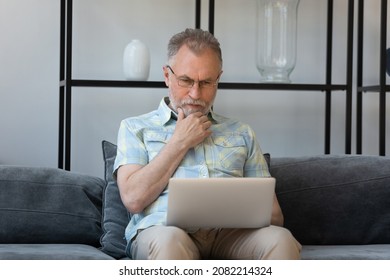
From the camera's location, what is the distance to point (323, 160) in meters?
3.07

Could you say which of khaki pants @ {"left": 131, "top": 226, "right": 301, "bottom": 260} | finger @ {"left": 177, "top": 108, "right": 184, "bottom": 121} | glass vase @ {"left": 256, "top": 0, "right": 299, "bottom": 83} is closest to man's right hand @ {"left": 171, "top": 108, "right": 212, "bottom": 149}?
finger @ {"left": 177, "top": 108, "right": 184, "bottom": 121}

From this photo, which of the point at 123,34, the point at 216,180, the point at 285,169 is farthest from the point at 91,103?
the point at 216,180

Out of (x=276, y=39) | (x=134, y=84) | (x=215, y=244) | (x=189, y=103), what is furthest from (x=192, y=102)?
(x=276, y=39)

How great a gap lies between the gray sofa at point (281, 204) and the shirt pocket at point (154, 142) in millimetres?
245

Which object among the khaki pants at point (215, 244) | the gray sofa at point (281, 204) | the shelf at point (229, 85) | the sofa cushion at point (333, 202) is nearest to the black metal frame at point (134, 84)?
the shelf at point (229, 85)

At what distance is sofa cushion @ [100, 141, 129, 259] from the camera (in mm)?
2667

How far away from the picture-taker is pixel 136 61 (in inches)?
132

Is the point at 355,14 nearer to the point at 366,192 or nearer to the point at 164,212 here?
the point at 366,192

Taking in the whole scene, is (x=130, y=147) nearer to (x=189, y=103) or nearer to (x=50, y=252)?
(x=189, y=103)

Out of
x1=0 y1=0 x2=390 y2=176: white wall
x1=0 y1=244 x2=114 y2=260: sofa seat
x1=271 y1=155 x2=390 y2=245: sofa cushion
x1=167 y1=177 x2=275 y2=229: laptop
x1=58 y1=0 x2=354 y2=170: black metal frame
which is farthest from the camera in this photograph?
x1=0 y1=0 x2=390 y2=176: white wall

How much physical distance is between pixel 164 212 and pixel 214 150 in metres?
0.30

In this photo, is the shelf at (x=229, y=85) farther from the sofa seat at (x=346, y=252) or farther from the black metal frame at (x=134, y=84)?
the sofa seat at (x=346, y=252)

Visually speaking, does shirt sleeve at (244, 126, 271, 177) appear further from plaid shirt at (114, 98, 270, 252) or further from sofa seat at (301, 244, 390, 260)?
sofa seat at (301, 244, 390, 260)

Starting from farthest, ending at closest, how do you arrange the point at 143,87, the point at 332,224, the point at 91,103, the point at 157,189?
the point at 91,103 → the point at 143,87 → the point at 332,224 → the point at 157,189
